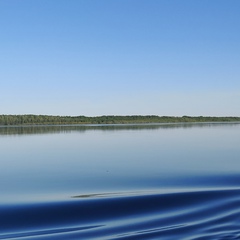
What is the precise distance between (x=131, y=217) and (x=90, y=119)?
106543 mm

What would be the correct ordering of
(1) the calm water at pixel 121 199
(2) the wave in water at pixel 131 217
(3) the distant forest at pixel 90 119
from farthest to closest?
(3) the distant forest at pixel 90 119 → (1) the calm water at pixel 121 199 → (2) the wave in water at pixel 131 217

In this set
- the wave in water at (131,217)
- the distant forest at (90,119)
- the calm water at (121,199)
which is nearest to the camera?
the wave in water at (131,217)

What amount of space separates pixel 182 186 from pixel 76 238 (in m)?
6.20

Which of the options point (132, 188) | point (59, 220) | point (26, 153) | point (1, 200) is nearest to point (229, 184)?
point (132, 188)

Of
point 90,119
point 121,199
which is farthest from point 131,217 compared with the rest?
point 90,119

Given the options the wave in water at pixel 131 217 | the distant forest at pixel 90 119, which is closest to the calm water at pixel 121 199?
the wave in water at pixel 131 217

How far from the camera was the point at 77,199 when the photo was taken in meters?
11.3

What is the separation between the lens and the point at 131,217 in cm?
965

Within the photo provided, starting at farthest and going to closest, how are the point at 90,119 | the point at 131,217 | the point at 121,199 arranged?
the point at 90,119, the point at 121,199, the point at 131,217

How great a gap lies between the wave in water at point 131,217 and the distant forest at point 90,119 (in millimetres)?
86659

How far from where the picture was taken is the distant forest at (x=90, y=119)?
97056mm

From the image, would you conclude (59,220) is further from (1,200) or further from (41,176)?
(41,176)

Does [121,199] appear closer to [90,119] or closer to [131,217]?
[131,217]

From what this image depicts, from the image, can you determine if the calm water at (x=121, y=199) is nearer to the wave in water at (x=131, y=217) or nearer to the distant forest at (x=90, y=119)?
the wave in water at (x=131, y=217)
